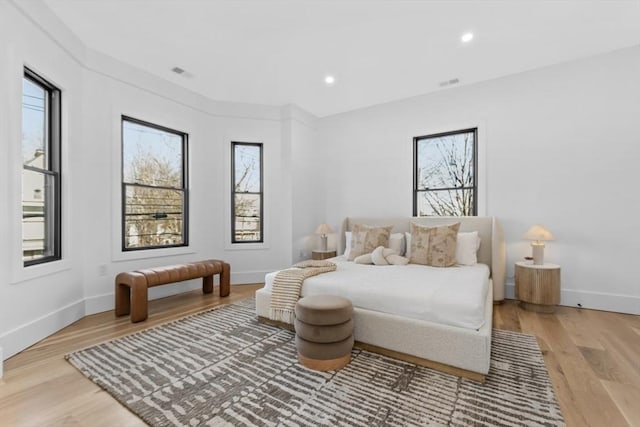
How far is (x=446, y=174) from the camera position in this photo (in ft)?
14.3

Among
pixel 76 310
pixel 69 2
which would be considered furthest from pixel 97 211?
pixel 69 2

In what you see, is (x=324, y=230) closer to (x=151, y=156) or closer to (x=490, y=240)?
(x=490, y=240)

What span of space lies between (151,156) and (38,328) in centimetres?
232

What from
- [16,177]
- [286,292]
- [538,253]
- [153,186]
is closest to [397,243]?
[538,253]

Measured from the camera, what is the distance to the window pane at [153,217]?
3750mm

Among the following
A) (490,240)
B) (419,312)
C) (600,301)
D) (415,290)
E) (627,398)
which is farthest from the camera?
(490,240)

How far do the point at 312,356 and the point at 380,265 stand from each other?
5.39 ft

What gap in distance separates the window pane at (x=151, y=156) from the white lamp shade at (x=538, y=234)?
15.4 feet

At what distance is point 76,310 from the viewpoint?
3.05 m

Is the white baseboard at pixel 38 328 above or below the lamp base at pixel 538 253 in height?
below

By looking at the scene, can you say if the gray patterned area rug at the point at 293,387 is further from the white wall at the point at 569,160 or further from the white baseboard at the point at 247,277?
the white baseboard at the point at 247,277

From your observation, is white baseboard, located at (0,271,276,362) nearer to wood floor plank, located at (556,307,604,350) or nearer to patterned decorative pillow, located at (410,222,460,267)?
patterned decorative pillow, located at (410,222,460,267)

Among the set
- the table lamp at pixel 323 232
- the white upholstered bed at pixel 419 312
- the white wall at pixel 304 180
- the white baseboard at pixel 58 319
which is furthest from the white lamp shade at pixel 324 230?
the white baseboard at pixel 58 319

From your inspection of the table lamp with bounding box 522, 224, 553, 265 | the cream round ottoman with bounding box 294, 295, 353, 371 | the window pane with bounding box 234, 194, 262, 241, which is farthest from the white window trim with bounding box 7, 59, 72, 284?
the table lamp with bounding box 522, 224, 553, 265
